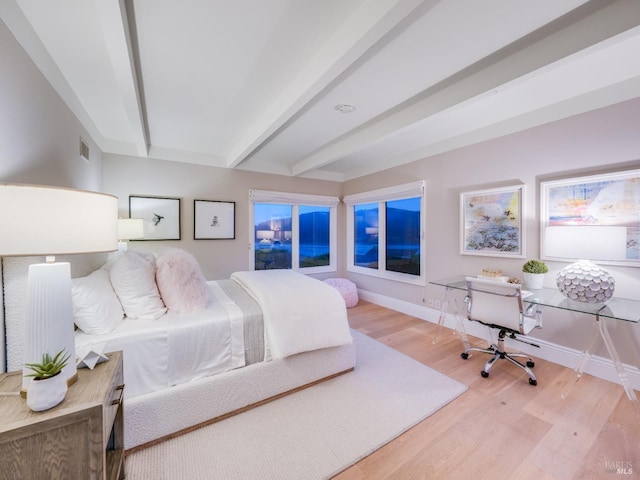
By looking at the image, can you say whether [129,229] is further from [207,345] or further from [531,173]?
[531,173]

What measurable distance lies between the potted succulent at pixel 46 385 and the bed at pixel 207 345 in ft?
1.67

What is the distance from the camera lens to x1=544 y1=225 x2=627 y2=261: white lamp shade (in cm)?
202

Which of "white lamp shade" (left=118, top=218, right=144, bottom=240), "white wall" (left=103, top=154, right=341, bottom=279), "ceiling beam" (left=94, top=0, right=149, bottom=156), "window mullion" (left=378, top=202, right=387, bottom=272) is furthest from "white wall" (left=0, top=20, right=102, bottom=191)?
"window mullion" (left=378, top=202, right=387, bottom=272)

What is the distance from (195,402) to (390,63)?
259 cm

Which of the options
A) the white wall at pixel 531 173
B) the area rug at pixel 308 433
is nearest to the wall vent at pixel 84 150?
the area rug at pixel 308 433

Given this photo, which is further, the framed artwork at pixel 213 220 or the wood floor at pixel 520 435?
the framed artwork at pixel 213 220

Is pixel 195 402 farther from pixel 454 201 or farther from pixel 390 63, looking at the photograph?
pixel 454 201

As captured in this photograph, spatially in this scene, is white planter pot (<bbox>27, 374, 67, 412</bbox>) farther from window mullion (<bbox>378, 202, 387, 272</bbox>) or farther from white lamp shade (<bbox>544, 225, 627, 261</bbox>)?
window mullion (<bbox>378, 202, 387, 272</bbox>)

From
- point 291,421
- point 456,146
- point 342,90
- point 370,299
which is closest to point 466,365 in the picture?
point 291,421

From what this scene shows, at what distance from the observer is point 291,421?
66.9 inches

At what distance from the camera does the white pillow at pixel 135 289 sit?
5.48 feet

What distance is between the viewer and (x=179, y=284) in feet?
5.90

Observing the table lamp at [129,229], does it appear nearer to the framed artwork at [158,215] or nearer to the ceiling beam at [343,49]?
the framed artwork at [158,215]

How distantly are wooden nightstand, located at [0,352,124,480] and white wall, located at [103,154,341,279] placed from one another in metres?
2.85
